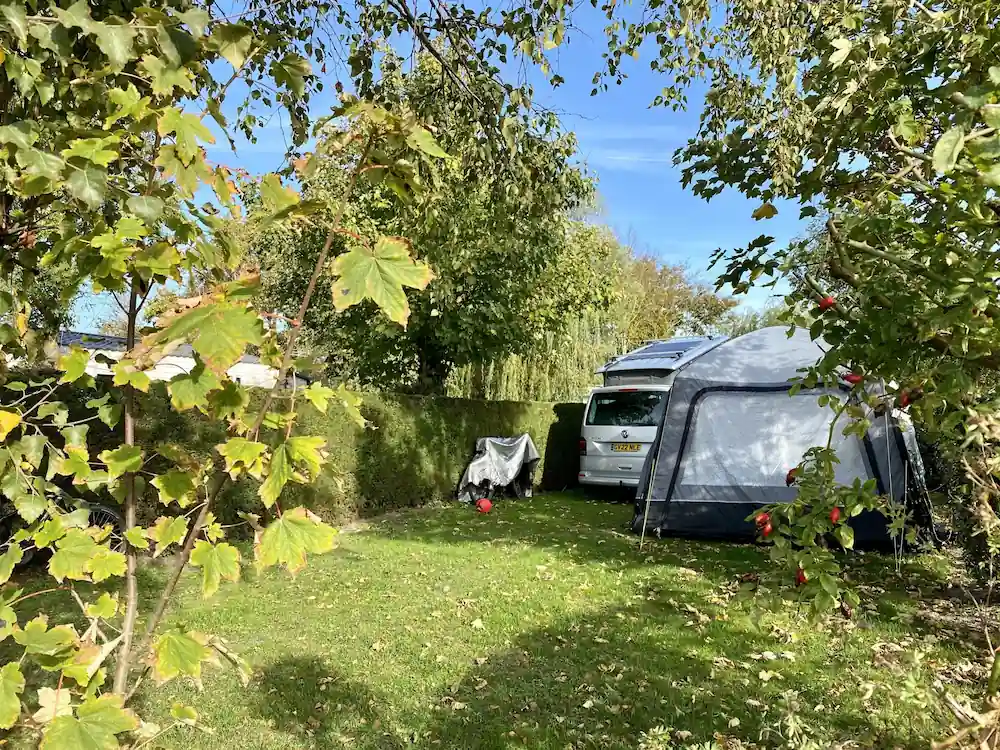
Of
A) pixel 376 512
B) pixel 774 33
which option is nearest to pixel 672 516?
pixel 376 512

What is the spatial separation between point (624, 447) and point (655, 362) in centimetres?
157

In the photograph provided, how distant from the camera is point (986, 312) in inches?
64.1

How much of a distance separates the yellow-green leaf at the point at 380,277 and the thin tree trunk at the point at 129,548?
541 mm

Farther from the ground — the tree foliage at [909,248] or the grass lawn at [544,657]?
the tree foliage at [909,248]

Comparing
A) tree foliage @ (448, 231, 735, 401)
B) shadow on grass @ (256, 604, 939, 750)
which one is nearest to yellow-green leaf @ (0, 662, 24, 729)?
shadow on grass @ (256, 604, 939, 750)

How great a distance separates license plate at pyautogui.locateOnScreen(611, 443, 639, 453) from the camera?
436 inches

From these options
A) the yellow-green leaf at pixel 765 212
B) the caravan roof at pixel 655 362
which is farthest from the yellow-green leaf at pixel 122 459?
the caravan roof at pixel 655 362

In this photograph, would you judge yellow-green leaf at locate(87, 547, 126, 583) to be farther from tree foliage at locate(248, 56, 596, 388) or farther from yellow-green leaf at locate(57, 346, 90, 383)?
tree foliage at locate(248, 56, 596, 388)

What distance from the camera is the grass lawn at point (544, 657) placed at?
3219 millimetres

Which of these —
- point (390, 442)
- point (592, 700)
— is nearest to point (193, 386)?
point (592, 700)

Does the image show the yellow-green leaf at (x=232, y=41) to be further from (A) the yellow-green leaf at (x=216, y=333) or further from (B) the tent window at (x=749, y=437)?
(B) the tent window at (x=749, y=437)

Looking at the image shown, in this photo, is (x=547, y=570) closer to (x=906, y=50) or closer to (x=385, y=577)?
(x=385, y=577)

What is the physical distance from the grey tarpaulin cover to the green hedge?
0.87ft

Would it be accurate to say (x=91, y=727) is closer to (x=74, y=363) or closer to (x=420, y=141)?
(x=74, y=363)
